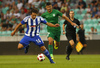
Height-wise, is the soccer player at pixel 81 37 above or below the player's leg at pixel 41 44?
below

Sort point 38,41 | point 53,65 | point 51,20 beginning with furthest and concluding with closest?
point 51,20, point 38,41, point 53,65

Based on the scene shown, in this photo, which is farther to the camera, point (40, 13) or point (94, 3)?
point (94, 3)

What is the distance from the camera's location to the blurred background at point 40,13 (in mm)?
18625

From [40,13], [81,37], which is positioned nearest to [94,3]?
[40,13]

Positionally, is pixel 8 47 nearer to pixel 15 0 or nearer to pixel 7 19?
pixel 7 19

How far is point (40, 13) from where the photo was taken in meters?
22.0

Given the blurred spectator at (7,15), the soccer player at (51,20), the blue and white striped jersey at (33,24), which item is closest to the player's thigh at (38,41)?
the blue and white striped jersey at (33,24)

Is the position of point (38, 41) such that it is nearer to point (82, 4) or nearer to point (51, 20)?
point (51, 20)

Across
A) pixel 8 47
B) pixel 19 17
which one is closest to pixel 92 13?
pixel 19 17

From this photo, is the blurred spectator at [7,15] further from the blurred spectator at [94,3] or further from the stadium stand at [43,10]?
the blurred spectator at [94,3]

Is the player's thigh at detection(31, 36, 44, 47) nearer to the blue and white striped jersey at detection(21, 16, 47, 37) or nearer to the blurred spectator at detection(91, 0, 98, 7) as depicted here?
the blue and white striped jersey at detection(21, 16, 47, 37)

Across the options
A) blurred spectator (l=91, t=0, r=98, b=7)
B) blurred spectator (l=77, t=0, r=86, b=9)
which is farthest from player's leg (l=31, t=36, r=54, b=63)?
blurred spectator (l=91, t=0, r=98, b=7)

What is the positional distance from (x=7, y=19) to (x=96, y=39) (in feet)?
21.5

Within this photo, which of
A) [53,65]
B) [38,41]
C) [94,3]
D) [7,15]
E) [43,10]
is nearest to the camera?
[53,65]
